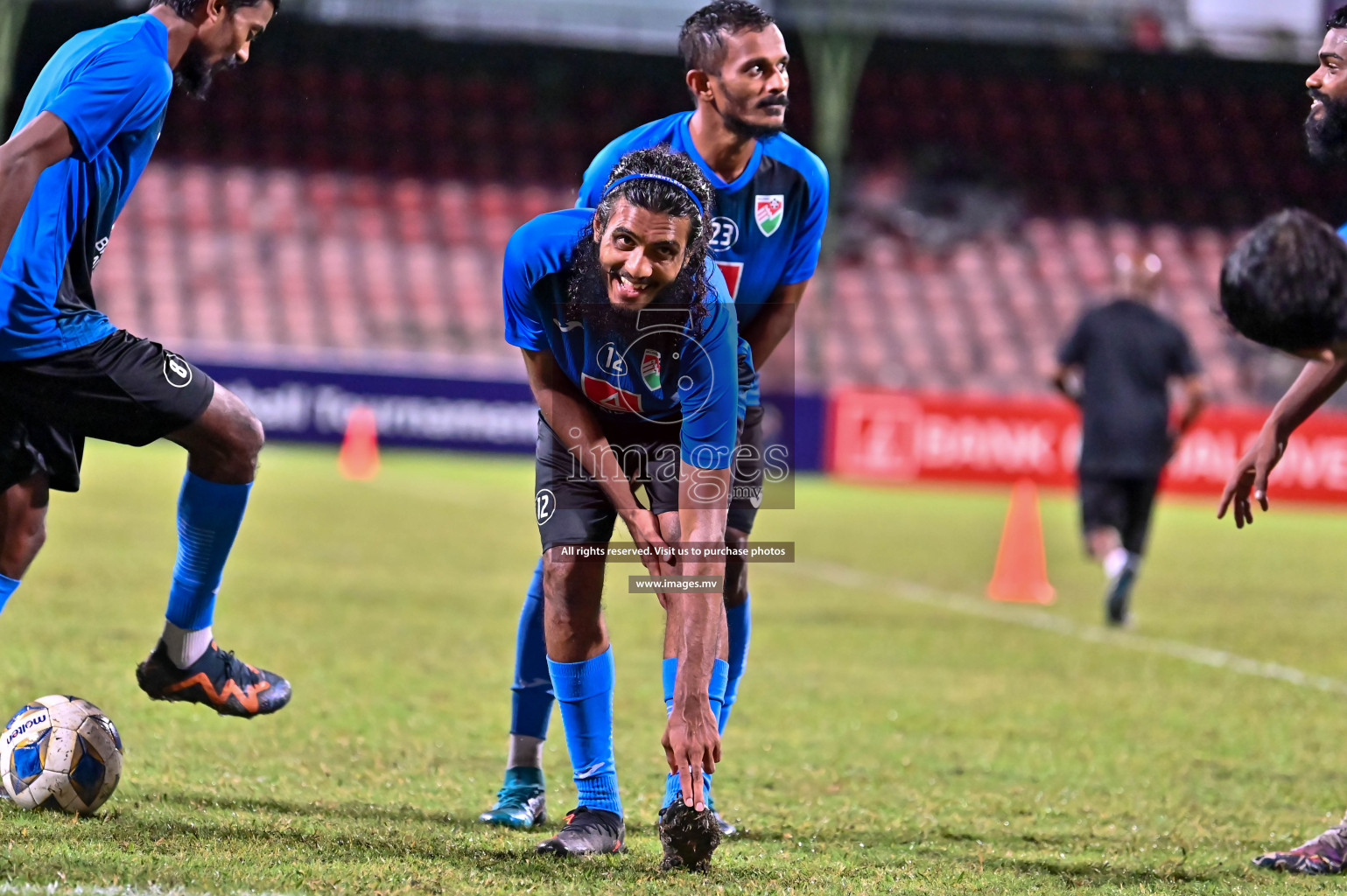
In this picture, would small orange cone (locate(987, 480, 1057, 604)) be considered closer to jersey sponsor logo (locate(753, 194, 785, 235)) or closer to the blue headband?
jersey sponsor logo (locate(753, 194, 785, 235))

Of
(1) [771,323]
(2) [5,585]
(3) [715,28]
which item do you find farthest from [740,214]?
(2) [5,585]

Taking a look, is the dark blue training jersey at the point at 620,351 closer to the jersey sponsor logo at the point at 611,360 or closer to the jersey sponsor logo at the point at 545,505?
the jersey sponsor logo at the point at 611,360

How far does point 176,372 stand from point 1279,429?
289 centimetres

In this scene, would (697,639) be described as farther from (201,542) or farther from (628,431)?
(201,542)

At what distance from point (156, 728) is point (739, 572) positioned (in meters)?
2.23

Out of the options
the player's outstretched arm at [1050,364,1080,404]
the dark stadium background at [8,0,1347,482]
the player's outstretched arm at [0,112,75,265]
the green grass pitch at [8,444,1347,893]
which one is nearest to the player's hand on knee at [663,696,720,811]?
the green grass pitch at [8,444,1347,893]

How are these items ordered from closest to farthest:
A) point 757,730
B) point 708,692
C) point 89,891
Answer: point 89,891 → point 708,692 → point 757,730

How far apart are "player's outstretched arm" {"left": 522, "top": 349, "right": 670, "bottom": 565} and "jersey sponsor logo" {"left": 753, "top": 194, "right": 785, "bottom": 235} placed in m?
0.77

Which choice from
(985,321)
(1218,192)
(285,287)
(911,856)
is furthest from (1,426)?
(1218,192)

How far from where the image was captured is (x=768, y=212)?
462 centimetres

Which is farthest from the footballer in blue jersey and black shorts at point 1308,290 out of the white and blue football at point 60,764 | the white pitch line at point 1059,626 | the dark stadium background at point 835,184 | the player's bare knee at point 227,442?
the dark stadium background at point 835,184

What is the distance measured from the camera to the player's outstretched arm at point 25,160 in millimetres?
3807

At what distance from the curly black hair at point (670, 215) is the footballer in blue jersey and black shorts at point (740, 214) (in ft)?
1.14

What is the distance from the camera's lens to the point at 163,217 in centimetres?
2744
